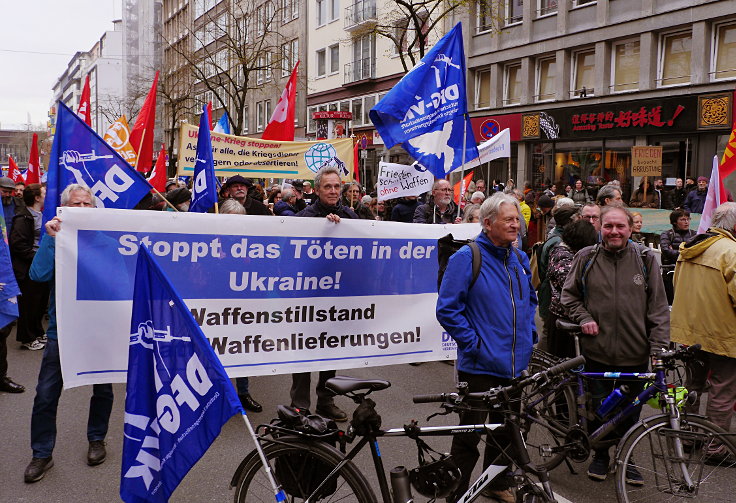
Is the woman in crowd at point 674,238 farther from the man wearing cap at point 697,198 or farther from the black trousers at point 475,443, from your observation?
the man wearing cap at point 697,198

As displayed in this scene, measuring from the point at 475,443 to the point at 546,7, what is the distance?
25.7 metres

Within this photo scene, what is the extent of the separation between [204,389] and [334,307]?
2427 mm

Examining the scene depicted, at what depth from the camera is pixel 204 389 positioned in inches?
122

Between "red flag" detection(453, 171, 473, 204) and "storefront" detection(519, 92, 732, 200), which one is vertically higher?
"storefront" detection(519, 92, 732, 200)

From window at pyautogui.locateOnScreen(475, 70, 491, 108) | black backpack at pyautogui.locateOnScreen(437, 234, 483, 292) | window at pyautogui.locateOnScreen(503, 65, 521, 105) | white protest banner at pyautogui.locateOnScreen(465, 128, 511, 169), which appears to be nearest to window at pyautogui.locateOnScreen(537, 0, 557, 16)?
window at pyautogui.locateOnScreen(503, 65, 521, 105)

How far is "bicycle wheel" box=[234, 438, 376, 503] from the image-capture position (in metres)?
3.33

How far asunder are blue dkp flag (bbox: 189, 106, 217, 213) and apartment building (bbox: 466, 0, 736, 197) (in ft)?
50.6

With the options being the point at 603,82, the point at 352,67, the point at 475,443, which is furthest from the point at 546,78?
the point at 475,443

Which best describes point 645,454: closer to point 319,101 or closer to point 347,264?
point 347,264

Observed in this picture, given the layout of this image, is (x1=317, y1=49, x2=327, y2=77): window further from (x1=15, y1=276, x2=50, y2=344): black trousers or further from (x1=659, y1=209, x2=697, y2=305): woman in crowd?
(x1=15, y1=276, x2=50, y2=344): black trousers

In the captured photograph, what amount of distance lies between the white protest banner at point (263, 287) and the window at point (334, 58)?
35.7 metres

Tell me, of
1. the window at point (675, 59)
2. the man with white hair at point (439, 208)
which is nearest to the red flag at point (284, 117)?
the man with white hair at point (439, 208)

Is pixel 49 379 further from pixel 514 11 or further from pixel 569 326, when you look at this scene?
pixel 514 11

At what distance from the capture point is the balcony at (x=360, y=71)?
36344mm
